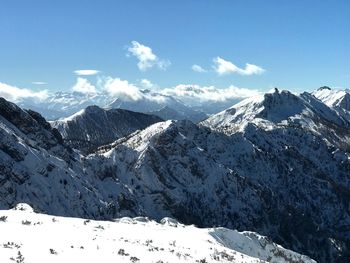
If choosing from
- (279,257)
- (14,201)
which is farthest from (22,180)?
(279,257)

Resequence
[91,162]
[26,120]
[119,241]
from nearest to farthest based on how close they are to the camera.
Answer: [119,241], [26,120], [91,162]

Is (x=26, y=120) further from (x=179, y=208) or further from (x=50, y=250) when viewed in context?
(x=50, y=250)

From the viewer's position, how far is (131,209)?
543 feet

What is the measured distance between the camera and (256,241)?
71.2 metres

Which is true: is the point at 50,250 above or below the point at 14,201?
above

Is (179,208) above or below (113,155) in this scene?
below

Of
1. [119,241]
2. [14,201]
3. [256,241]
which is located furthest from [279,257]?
[14,201]

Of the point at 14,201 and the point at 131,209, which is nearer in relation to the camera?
the point at 14,201

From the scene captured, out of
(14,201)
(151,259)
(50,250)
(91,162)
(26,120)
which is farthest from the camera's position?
(91,162)

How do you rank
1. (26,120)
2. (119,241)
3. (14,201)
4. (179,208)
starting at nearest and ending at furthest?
(119,241) < (14,201) < (26,120) < (179,208)

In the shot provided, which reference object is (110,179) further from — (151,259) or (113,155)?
(151,259)

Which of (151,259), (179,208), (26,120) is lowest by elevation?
(179,208)

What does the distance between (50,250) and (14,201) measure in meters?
95.6

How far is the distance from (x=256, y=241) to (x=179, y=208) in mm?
122467
